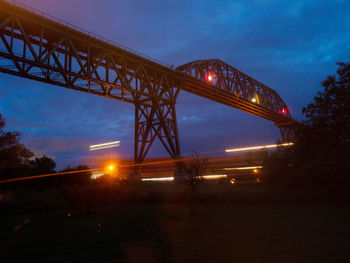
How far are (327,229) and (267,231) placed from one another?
2.52m

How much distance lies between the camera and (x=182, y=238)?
9.34m

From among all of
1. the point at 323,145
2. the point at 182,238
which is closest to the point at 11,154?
the point at 182,238

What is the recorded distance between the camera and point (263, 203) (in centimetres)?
1875

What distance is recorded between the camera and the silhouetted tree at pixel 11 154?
774 inches

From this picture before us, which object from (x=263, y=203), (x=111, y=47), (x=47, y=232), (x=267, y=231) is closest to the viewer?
(x=267, y=231)

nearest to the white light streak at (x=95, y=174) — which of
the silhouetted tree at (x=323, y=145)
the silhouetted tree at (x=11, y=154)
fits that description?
the silhouetted tree at (x=11, y=154)

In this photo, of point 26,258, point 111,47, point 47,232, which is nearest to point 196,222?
point 47,232

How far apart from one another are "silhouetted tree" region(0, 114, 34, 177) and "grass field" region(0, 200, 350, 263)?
711cm

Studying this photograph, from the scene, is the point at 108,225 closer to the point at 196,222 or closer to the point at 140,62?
the point at 196,222

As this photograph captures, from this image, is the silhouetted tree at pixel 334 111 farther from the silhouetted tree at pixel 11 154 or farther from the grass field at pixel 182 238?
the silhouetted tree at pixel 11 154

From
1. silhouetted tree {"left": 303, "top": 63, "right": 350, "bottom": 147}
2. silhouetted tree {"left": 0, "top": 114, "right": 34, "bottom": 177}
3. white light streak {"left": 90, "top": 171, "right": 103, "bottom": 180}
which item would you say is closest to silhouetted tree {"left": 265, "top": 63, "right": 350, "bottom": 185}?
silhouetted tree {"left": 303, "top": 63, "right": 350, "bottom": 147}

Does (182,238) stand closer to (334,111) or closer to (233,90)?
(334,111)

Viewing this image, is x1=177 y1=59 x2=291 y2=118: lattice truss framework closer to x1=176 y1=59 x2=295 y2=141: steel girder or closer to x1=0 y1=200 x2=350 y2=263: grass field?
x1=176 y1=59 x2=295 y2=141: steel girder

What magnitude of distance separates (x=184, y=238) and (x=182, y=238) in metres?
0.07
